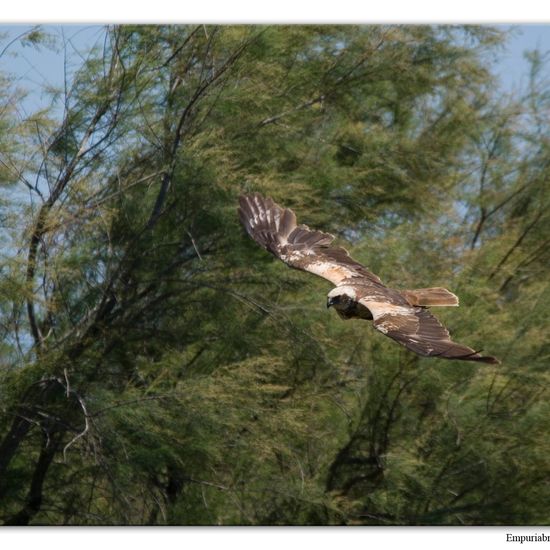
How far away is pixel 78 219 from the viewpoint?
9.37m

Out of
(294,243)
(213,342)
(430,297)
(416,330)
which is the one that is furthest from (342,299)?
(213,342)

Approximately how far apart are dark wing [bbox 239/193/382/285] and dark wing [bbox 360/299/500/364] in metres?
0.60

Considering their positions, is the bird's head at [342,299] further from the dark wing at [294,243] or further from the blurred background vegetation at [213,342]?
the blurred background vegetation at [213,342]

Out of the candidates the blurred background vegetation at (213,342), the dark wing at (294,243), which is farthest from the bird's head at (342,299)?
the blurred background vegetation at (213,342)

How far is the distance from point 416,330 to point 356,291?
2.37 ft

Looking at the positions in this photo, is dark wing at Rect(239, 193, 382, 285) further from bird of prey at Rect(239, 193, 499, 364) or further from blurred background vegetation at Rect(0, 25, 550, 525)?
blurred background vegetation at Rect(0, 25, 550, 525)

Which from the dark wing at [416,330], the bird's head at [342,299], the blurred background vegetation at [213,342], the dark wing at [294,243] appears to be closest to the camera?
the dark wing at [416,330]

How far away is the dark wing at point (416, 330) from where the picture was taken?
6.07m

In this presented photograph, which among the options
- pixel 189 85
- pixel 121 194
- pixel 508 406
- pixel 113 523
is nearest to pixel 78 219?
pixel 121 194

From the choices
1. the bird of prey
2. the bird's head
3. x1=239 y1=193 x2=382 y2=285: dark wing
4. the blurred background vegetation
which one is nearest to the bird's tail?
the bird of prey

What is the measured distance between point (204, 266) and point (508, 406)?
2.00 metres

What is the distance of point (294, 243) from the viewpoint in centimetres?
779

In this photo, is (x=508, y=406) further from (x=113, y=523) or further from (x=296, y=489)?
(x=113, y=523)

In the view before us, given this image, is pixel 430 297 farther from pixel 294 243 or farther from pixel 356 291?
pixel 294 243
